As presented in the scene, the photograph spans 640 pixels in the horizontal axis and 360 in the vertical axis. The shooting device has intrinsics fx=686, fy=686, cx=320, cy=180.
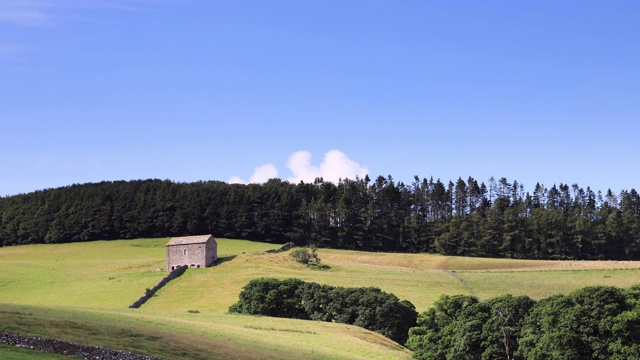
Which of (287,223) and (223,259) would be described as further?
(287,223)

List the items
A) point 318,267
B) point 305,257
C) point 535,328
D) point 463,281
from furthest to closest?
point 305,257 → point 318,267 → point 463,281 → point 535,328

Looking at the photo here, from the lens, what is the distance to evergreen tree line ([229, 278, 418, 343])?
75875 mm

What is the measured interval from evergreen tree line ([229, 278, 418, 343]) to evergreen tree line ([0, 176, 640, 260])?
81.2 m

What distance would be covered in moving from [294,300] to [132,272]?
4008cm

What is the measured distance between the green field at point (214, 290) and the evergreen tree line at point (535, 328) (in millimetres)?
5041

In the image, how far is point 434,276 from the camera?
112188 mm

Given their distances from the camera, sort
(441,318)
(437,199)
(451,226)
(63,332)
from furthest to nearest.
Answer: (437,199) < (451,226) < (441,318) < (63,332)

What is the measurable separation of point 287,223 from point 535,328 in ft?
373

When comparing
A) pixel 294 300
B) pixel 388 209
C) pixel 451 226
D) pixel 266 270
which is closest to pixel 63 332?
pixel 294 300

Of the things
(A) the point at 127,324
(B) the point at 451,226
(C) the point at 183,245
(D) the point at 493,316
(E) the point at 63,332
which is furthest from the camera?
(B) the point at 451,226

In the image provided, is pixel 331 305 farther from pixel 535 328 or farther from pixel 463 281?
pixel 463 281

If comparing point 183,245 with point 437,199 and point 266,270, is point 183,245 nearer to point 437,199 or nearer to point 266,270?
point 266,270

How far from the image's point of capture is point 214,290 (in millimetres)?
98312

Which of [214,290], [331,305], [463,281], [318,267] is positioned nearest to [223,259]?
[318,267]
